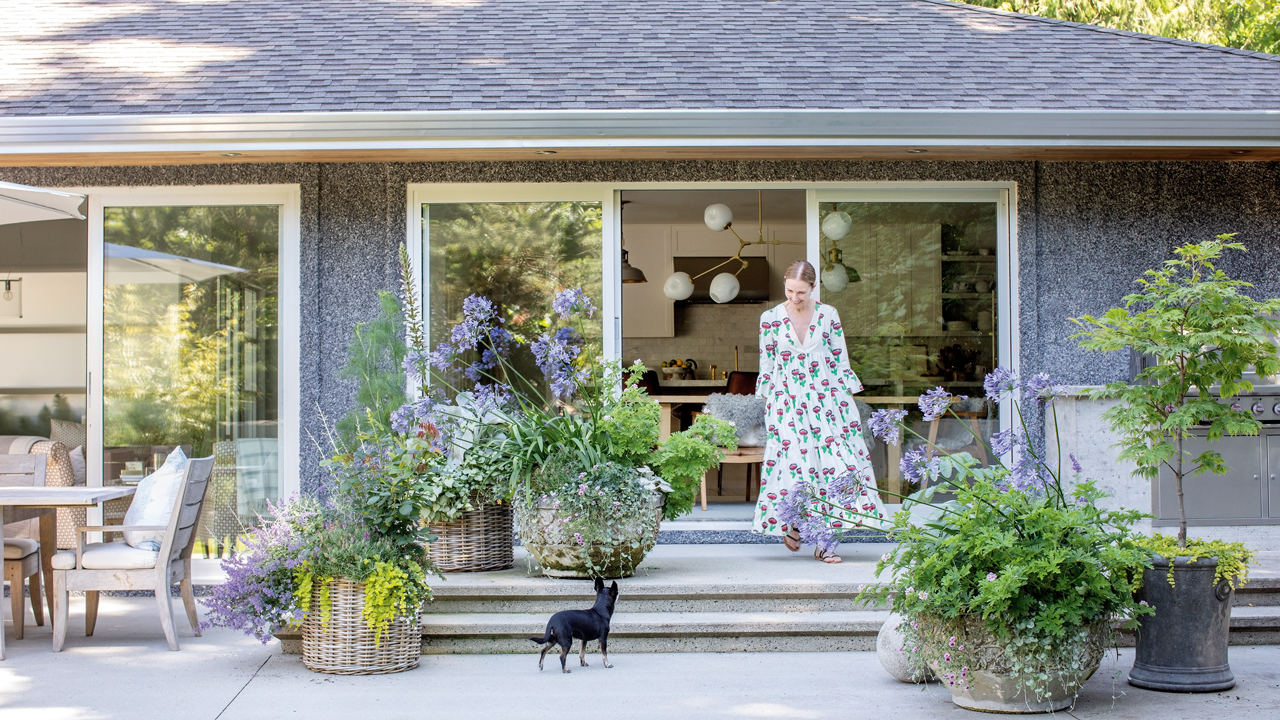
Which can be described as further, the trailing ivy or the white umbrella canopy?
the white umbrella canopy

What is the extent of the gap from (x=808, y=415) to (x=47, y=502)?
358 centimetres

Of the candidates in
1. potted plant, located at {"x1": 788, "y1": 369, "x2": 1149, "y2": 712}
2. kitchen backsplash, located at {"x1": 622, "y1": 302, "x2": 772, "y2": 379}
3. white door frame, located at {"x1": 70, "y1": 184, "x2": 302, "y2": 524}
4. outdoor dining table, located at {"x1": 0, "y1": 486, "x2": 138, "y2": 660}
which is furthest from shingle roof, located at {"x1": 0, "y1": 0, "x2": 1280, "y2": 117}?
kitchen backsplash, located at {"x1": 622, "y1": 302, "x2": 772, "y2": 379}

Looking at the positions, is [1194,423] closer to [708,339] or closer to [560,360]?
[560,360]

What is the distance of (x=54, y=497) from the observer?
14.4 ft

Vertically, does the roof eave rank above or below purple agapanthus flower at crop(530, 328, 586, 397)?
above

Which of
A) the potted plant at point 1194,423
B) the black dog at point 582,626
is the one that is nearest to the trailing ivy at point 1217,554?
the potted plant at point 1194,423

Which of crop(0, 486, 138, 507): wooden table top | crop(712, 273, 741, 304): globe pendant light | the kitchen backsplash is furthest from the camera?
the kitchen backsplash

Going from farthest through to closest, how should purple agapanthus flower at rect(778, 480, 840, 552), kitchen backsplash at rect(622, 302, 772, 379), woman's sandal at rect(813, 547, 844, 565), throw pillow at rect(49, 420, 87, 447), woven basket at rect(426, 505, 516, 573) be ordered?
1. kitchen backsplash at rect(622, 302, 772, 379)
2. throw pillow at rect(49, 420, 87, 447)
3. woman's sandal at rect(813, 547, 844, 565)
4. woven basket at rect(426, 505, 516, 573)
5. purple agapanthus flower at rect(778, 480, 840, 552)

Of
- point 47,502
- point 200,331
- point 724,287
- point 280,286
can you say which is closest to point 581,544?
point 47,502

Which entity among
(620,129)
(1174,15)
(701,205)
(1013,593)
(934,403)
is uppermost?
(1174,15)

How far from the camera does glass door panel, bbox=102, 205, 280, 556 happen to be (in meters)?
6.25

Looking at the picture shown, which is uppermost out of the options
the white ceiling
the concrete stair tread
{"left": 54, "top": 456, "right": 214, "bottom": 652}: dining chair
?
the white ceiling

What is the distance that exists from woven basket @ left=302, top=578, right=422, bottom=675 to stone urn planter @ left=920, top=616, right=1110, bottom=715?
6.70ft

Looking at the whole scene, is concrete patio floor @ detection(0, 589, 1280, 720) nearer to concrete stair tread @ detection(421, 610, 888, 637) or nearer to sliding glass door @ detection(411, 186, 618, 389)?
concrete stair tread @ detection(421, 610, 888, 637)
